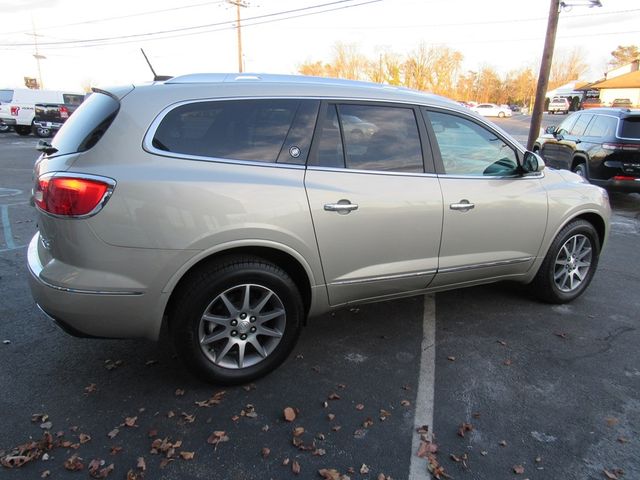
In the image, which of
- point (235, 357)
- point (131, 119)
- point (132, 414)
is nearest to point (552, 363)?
point (235, 357)

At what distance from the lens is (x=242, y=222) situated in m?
2.83

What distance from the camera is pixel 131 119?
273 cm

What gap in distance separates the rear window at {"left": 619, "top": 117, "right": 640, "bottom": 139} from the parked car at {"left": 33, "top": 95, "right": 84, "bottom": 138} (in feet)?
71.0

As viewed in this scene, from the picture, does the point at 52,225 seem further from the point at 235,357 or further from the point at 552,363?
the point at 552,363

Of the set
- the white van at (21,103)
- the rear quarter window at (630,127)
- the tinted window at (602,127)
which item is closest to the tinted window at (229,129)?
the rear quarter window at (630,127)

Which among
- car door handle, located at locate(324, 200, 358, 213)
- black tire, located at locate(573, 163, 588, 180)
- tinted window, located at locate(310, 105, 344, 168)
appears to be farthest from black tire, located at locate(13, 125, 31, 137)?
car door handle, located at locate(324, 200, 358, 213)

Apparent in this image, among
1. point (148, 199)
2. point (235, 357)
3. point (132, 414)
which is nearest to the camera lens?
point (148, 199)

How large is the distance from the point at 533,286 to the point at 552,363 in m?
1.14

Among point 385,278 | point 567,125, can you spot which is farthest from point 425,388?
point 567,125

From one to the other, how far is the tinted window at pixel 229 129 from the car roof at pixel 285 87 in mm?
79

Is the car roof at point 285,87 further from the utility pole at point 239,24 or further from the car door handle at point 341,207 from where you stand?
the utility pole at point 239,24

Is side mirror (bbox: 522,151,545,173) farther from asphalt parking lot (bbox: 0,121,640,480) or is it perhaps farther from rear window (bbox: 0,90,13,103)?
rear window (bbox: 0,90,13,103)

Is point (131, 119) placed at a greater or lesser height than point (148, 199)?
greater

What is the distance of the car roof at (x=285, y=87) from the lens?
296 cm
